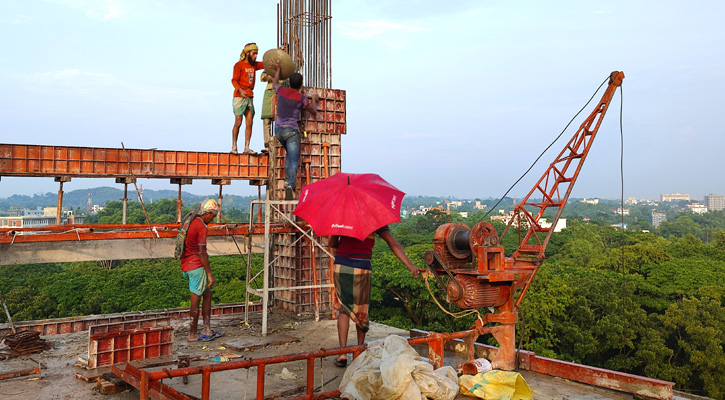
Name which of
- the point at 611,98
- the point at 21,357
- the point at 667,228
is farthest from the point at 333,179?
the point at 667,228

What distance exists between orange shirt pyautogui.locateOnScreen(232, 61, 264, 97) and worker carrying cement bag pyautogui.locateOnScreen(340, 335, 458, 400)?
9.38m

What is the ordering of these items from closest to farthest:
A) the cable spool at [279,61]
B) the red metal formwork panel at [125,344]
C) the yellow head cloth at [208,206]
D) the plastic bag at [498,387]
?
the plastic bag at [498,387], the red metal formwork panel at [125,344], the yellow head cloth at [208,206], the cable spool at [279,61]

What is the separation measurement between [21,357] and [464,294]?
6852 millimetres

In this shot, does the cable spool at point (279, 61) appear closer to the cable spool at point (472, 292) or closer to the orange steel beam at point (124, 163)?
the orange steel beam at point (124, 163)

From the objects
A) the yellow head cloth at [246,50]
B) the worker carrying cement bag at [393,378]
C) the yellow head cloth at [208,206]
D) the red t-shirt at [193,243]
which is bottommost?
the worker carrying cement bag at [393,378]

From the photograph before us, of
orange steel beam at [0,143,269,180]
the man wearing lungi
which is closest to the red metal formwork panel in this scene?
the man wearing lungi

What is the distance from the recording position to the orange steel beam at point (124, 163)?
39.5 feet

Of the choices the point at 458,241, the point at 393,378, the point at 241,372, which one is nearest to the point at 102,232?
the point at 241,372

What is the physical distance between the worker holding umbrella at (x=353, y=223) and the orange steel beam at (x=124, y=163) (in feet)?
23.4

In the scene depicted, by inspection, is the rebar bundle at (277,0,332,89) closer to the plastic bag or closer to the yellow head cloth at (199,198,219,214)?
the yellow head cloth at (199,198,219,214)

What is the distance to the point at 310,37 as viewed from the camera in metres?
14.6

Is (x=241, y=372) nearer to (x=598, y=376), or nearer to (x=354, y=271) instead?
(x=354, y=271)

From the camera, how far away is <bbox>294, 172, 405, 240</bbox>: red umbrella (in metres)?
6.54

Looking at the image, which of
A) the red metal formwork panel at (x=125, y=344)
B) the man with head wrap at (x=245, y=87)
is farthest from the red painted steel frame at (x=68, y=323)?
the man with head wrap at (x=245, y=87)
